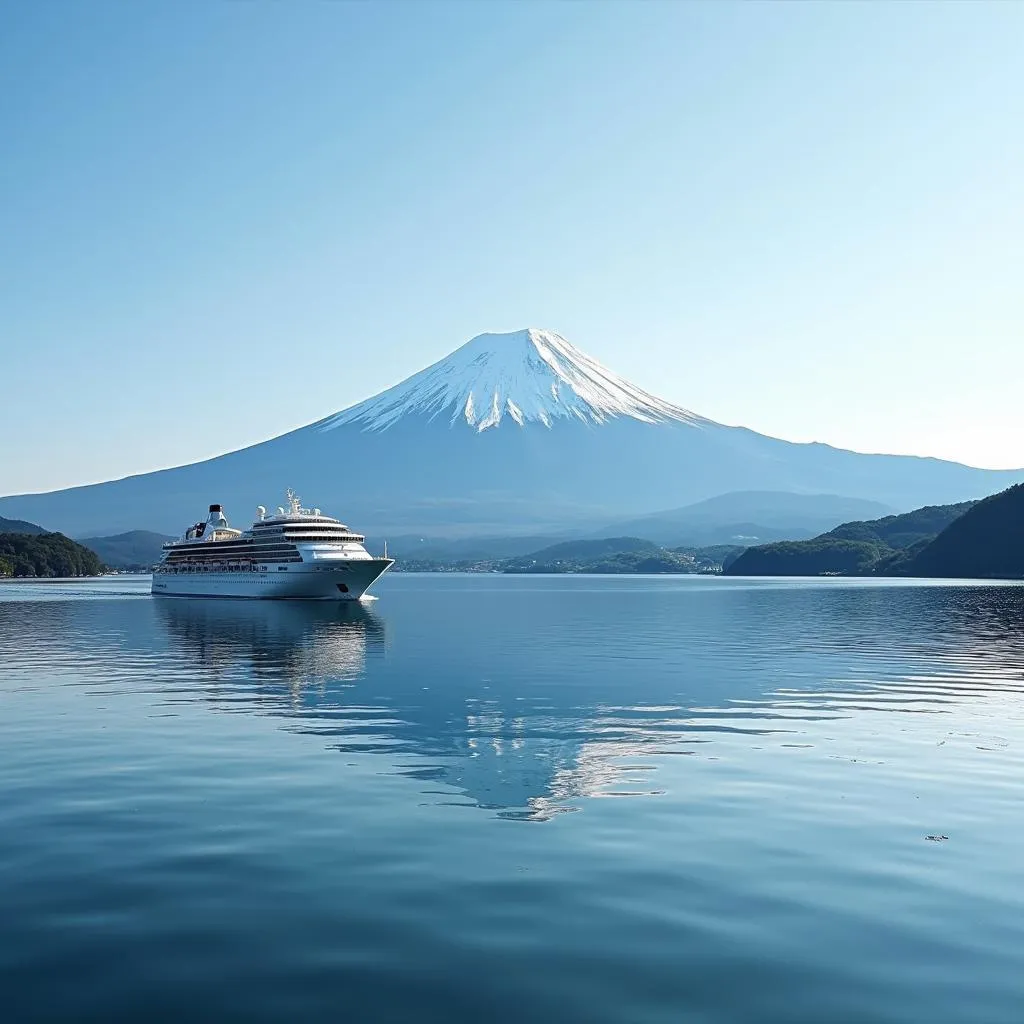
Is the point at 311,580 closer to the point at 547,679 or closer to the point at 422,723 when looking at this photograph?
the point at 547,679

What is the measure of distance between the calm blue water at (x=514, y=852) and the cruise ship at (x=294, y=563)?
78.3 metres

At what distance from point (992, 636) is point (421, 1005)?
188 ft

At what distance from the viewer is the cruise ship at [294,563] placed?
11488 cm

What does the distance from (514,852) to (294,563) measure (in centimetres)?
10378

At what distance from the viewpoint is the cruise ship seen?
114875 mm

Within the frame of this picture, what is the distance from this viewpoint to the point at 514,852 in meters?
14.4

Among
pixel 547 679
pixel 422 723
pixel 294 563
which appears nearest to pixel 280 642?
pixel 547 679

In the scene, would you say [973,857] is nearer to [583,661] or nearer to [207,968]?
[207,968]

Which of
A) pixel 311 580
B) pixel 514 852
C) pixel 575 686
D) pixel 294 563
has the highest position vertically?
pixel 294 563

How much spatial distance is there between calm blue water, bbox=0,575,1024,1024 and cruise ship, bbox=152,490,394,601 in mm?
78294

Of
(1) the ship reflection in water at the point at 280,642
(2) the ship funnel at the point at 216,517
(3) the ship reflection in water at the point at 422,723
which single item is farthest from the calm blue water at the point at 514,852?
(2) the ship funnel at the point at 216,517

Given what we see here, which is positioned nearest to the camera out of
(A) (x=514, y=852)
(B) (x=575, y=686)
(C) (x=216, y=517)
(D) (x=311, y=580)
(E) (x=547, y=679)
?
(A) (x=514, y=852)

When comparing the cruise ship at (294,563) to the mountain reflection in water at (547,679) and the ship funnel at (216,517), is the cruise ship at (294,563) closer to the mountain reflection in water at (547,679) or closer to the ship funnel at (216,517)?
the ship funnel at (216,517)

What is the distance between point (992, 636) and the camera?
194ft
